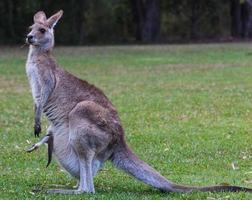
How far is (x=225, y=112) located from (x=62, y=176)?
19.3 ft

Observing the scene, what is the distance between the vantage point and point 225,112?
1291cm

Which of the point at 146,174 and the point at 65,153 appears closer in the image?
the point at 146,174

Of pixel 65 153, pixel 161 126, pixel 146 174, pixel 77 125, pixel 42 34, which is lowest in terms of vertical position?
pixel 161 126

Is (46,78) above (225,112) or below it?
above

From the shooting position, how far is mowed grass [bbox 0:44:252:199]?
714 cm

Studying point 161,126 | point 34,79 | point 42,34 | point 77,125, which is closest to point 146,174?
point 77,125

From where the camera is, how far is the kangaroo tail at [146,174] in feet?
20.4

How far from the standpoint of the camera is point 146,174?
6379mm

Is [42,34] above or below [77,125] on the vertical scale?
above

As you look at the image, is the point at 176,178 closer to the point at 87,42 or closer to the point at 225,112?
the point at 225,112

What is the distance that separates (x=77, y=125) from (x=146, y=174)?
2.37ft

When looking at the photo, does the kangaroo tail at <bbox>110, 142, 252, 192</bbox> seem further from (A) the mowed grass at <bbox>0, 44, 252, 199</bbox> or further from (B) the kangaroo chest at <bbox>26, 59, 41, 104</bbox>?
(B) the kangaroo chest at <bbox>26, 59, 41, 104</bbox>

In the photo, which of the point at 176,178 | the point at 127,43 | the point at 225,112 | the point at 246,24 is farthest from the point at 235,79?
the point at 246,24

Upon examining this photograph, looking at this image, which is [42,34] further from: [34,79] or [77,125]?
[77,125]
